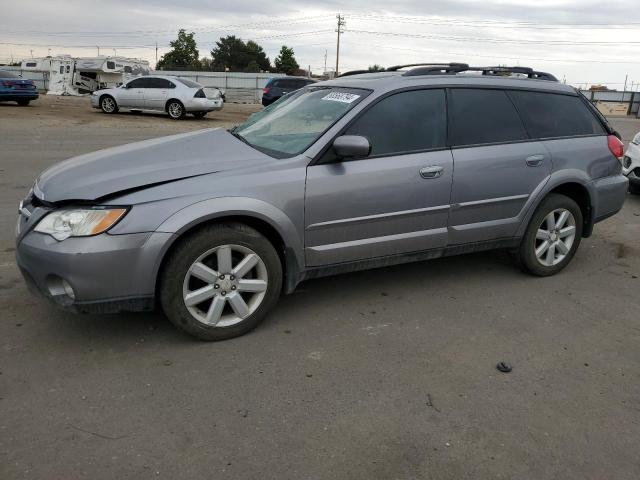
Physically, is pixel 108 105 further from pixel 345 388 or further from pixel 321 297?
pixel 345 388

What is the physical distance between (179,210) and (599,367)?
2.65 metres

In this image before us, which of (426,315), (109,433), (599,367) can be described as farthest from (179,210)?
(599,367)

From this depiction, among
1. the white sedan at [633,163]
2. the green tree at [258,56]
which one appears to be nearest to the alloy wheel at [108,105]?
the white sedan at [633,163]

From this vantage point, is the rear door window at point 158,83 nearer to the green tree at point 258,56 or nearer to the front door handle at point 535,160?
the front door handle at point 535,160

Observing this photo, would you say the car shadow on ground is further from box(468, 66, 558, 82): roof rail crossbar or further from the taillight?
box(468, 66, 558, 82): roof rail crossbar

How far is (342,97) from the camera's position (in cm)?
409

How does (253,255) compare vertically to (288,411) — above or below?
above

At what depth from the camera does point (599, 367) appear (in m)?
3.33

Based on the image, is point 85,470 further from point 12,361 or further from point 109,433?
point 12,361

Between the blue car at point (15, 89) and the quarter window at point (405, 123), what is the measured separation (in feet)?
75.0

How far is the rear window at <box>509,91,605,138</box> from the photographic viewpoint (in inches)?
182

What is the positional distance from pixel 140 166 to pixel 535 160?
119 inches

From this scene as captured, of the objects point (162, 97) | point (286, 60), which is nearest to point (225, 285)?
point (162, 97)

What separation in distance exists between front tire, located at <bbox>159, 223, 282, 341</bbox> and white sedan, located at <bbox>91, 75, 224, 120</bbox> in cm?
1822
